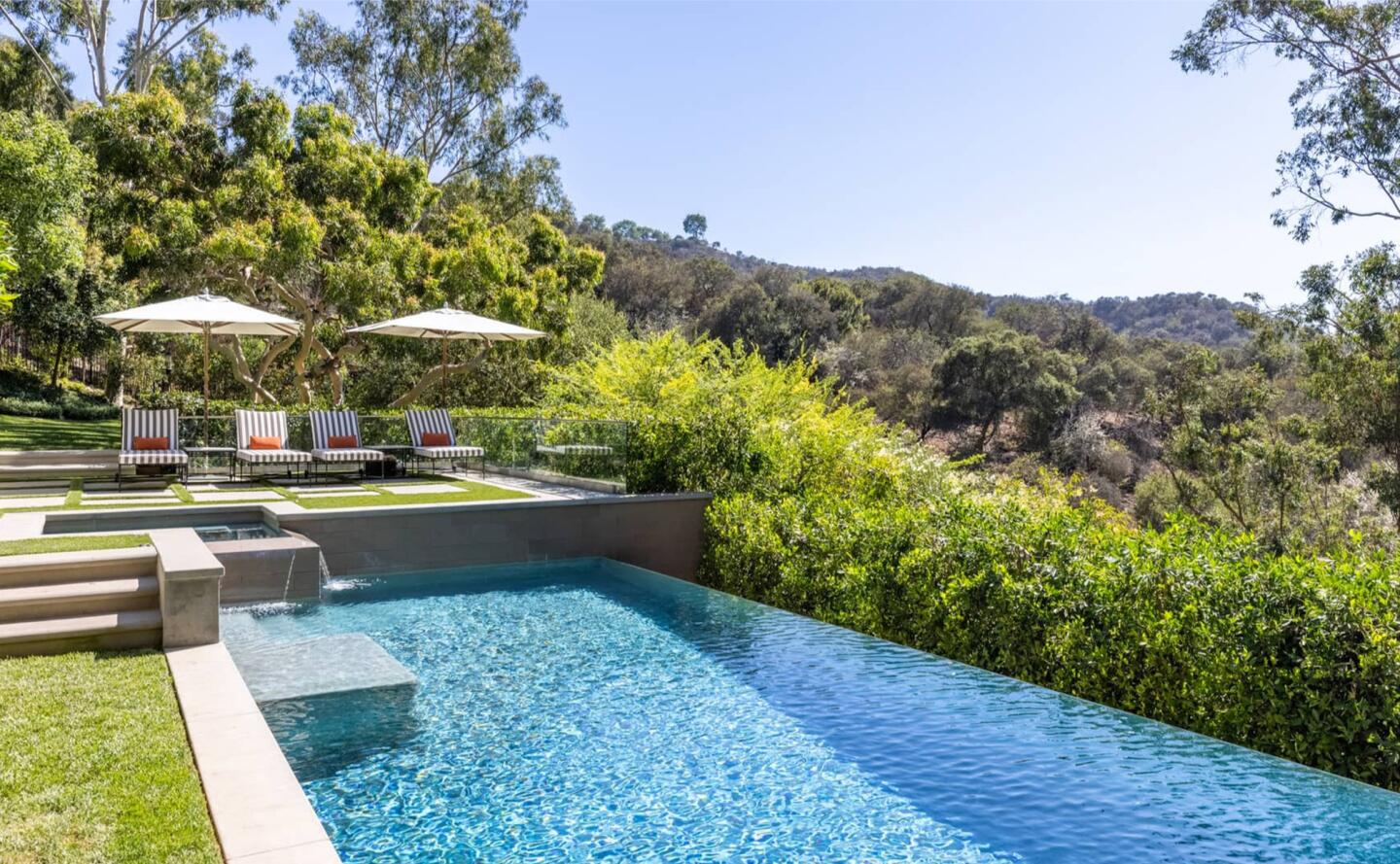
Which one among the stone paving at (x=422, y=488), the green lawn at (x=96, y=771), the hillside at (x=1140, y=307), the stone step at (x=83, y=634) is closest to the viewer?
the green lawn at (x=96, y=771)

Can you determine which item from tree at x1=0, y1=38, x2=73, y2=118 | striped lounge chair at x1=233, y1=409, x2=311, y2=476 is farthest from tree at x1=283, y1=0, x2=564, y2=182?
striped lounge chair at x1=233, y1=409, x2=311, y2=476

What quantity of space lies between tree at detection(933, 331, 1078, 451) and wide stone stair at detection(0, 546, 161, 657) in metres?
34.5

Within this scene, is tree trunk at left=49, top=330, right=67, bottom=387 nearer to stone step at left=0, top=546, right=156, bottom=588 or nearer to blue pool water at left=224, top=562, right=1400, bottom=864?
stone step at left=0, top=546, right=156, bottom=588

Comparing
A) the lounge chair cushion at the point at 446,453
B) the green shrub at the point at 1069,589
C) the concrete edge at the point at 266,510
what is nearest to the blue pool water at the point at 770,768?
the green shrub at the point at 1069,589

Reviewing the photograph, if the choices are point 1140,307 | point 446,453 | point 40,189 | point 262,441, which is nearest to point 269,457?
point 262,441

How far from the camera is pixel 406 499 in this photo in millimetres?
10680

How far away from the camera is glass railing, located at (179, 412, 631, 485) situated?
37.9 ft

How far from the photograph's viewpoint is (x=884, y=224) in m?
30.4

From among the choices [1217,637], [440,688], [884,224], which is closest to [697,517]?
[440,688]

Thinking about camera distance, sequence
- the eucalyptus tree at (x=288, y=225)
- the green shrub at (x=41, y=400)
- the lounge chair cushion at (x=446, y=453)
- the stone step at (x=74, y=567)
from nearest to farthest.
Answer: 1. the stone step at (x=74, y=567)
2. the lounge chair cushion at (x=446, y=453)
3. the eucalyptus tree at (x=288, y=225)
4. the green shrub at (x=41, y=400)

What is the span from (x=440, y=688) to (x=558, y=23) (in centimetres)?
2170

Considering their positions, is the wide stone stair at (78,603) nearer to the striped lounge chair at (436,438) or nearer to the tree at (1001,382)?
the striped lounge chair at (436,438)

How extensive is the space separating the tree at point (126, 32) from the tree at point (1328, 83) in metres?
24.6

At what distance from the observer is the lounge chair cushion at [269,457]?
12.0m
